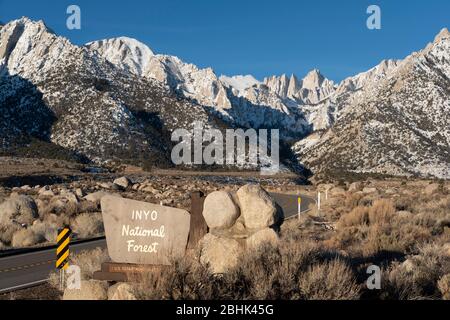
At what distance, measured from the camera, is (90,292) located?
31.2 feet

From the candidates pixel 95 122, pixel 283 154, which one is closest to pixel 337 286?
pixel 95 122

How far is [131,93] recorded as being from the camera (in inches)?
4860

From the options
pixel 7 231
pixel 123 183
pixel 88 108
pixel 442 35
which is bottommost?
pixel 7 231

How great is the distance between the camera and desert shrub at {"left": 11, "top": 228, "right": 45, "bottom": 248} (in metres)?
21.0

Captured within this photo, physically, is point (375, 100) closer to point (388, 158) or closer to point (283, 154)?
point (388, 158)

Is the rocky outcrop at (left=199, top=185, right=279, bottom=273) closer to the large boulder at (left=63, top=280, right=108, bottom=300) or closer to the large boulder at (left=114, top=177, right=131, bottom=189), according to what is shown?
the large boulder at (left=63, top=280, right=108, bottom=300)

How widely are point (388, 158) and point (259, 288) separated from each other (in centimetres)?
10267

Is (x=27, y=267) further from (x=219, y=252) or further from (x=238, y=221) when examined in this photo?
(x=219, y=252)

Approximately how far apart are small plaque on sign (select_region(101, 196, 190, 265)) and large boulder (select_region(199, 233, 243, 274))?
0.42m

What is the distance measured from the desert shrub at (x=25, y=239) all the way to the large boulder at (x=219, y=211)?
13.1 meters

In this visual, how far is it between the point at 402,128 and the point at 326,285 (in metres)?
108

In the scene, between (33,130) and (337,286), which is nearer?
(337,286)
